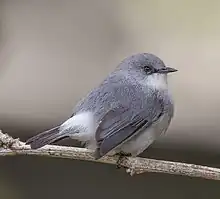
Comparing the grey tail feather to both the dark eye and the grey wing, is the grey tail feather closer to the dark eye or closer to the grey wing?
the grey wing

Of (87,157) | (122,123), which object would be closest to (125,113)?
(122,123)

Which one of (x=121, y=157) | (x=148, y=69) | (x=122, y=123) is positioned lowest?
(x=121, y=157)

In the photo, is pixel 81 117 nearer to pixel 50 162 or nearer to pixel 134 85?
pixel 134 85

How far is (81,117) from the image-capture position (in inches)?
88.7

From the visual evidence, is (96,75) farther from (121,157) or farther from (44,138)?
(44,138)

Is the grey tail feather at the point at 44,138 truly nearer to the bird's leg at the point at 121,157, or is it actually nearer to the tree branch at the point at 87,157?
the tree branch at the point at 87,157

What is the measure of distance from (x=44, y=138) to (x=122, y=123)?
31cm

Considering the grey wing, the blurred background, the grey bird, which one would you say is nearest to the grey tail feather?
the grey bird

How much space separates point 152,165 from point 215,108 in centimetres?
180

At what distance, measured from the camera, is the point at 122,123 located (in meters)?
2.26

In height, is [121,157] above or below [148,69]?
below

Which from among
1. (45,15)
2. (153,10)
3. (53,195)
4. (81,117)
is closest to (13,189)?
(53,195)

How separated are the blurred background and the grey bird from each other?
1107mm

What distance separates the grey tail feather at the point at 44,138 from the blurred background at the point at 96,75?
1396mm
